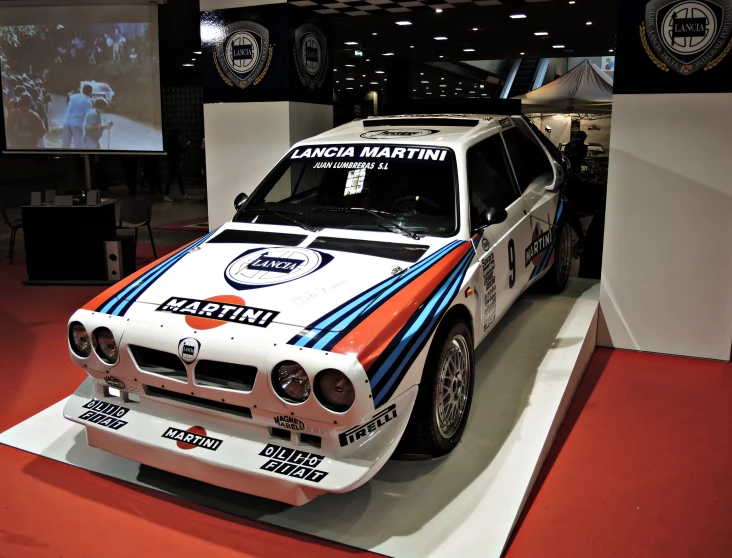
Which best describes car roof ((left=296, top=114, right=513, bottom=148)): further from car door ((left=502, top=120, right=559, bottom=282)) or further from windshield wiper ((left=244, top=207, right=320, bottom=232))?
windshield wiper ((left=244, top=207, right=320, bottom=232))

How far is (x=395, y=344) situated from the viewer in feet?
8.74

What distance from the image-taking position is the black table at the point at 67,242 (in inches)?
284

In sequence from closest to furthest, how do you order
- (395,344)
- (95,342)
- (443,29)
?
(395,344) < (95,342) < (443,29)

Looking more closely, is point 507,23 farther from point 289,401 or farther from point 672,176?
point 289,401

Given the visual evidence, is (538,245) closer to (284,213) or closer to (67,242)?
(284,213)

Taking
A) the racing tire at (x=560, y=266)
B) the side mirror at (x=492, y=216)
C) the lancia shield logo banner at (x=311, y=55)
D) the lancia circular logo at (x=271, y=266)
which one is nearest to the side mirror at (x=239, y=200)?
the lancia circular logo at (x=271, y=266)

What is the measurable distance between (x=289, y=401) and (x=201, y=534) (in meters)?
0.76

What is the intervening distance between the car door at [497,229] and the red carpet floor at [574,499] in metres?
0.81

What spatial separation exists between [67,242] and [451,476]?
5.67 metres

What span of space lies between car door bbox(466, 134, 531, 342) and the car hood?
0.38 meters

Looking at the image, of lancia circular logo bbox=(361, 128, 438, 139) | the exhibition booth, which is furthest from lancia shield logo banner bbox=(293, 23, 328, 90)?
lancia circular logo bbox=(361, 128, 438, 139)

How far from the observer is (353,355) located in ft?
8.15

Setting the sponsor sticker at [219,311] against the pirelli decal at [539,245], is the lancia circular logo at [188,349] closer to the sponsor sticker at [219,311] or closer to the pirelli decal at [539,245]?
the sponsor sticker at [219,311]

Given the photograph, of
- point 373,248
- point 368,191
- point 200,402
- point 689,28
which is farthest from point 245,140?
point 200,402
